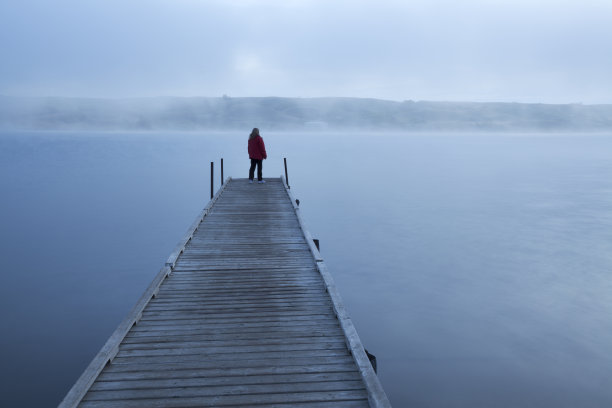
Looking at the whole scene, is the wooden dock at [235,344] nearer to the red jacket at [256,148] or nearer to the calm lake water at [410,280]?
the calm lake water at [410,280]

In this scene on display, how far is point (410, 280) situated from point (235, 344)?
9.33 metres

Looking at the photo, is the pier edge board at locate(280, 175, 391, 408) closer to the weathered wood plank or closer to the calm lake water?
the weathered wood plank

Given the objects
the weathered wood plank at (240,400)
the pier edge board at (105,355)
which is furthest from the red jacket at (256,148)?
the weathered wood plank at (240,400)

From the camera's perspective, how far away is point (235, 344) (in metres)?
5.09

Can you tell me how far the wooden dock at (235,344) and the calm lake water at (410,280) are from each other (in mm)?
2825

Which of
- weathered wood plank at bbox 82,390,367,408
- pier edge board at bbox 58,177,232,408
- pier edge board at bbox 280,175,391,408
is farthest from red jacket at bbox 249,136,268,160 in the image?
weathered wood plank at bbox 82,390,367,408

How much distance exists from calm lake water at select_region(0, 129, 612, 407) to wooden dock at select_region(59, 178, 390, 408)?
9.27ft

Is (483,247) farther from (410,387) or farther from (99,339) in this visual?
(99,339)

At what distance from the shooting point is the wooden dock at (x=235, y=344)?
13.6 feet

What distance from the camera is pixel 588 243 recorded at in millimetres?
17125

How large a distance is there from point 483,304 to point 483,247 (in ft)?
20.4

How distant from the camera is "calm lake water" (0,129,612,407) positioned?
7.89 meters

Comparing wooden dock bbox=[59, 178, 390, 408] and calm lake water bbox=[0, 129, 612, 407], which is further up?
wooden dock bbox=[59, 178, 390, 408]

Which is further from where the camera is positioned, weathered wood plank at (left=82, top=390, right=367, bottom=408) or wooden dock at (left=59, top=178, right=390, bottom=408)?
wooden dock at (left=59, top=178, right=390, bottom=408)
